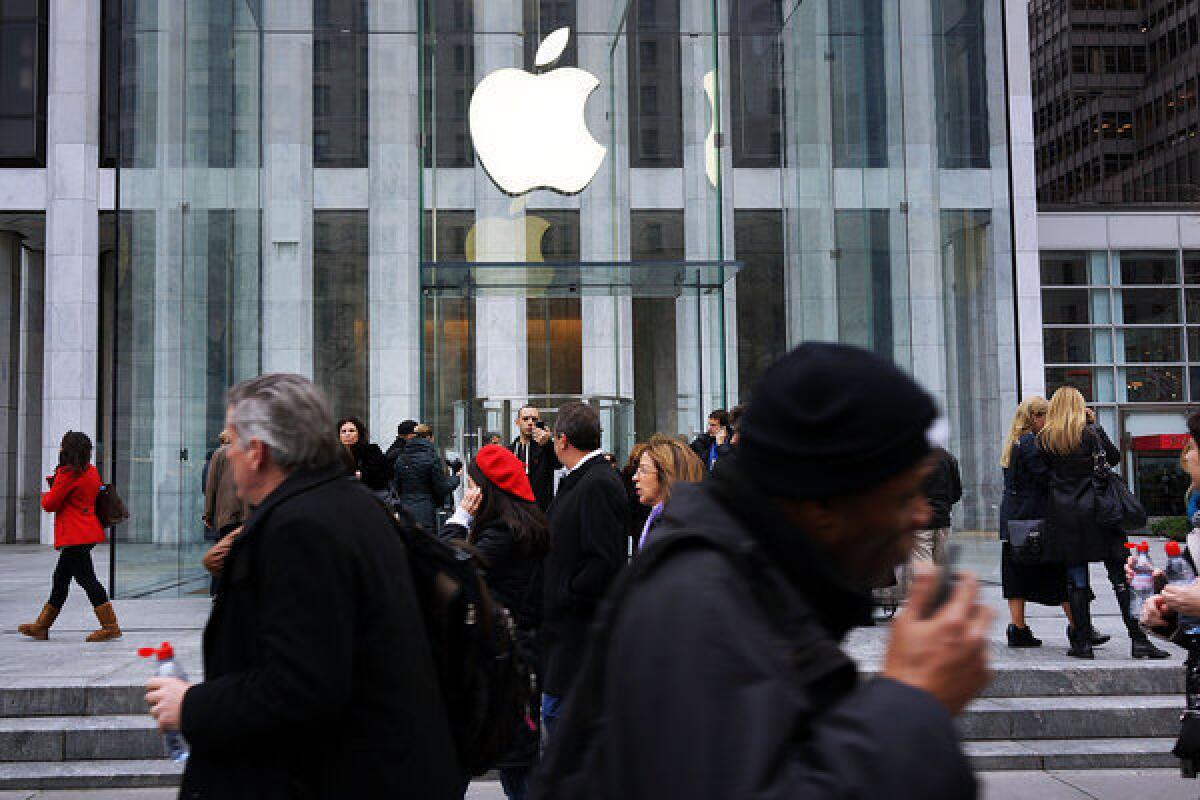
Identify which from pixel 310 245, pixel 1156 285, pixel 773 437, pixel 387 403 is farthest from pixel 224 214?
pixel 1156 285

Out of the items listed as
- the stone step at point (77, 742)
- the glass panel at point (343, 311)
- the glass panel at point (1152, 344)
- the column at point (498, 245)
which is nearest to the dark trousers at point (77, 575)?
the stone step at point (77, 742)

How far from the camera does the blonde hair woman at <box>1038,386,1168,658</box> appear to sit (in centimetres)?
870

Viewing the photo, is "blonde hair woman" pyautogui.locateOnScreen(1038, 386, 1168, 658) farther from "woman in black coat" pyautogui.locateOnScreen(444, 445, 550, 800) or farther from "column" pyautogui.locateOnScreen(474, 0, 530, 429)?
"column" pyautogui.locateOnScreen(474, 0, 530, 429)

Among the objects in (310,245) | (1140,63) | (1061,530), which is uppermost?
(1140,63)

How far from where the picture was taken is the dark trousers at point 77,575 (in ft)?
33.6

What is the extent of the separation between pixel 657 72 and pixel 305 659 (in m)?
13.7

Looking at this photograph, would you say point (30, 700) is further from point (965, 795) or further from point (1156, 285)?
point (1156, 285)

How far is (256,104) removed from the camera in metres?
15.0

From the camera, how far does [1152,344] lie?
31.9 meters

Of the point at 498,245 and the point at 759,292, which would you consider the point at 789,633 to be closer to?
the point at 498,245

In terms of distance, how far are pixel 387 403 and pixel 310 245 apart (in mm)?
2569

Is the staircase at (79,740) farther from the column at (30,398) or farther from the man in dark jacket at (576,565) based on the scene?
the column at (30,398)

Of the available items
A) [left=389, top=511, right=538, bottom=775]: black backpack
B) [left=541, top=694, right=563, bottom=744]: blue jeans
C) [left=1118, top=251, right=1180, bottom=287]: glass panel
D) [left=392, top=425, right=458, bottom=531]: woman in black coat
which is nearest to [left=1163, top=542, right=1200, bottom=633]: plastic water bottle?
[left=541, top=694, right=563, bottom=744]: blue jeans

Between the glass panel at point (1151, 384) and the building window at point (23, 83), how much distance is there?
27740 mm
